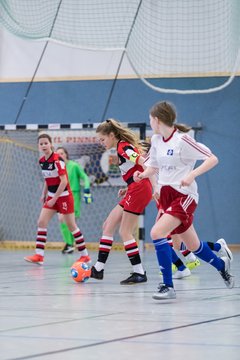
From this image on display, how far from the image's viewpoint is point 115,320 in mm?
5469

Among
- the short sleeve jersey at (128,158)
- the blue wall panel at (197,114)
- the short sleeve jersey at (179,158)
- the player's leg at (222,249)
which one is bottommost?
the player's leg at (222,249)

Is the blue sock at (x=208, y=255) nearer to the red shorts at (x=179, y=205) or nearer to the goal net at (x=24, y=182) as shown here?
the red shorts at (x=179, y=205)

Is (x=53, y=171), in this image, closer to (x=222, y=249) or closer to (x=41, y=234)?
(x=41, y=234)

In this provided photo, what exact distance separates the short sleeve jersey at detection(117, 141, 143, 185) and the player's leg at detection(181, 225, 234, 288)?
50.5 inches

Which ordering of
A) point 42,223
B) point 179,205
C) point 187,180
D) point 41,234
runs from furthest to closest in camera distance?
point 41,234 < point 42,223 < point 179,205 < point 187,180

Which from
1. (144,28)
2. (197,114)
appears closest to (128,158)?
(144,28)

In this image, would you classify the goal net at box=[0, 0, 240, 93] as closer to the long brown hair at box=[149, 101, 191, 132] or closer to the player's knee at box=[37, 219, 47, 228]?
the player's knee at box=[37, 219, 47, 228]

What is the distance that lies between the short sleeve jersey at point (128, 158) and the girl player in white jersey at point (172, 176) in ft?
3.52

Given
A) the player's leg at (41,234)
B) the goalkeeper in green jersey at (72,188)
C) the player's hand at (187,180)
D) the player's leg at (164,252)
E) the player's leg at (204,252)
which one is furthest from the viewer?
the goalkeeper in green jersey at (72,188)

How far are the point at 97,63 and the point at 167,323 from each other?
13173mm

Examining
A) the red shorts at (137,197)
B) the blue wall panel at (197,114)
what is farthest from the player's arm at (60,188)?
the blue wall panel at (197,114)

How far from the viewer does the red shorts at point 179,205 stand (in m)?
7.02

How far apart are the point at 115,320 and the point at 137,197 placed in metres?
3.26

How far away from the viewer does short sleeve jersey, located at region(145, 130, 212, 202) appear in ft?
23.2
